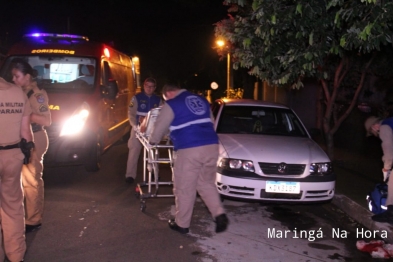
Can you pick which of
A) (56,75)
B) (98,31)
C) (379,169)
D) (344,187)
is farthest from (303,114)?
(98,31)

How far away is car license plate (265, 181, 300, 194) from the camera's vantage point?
264 inches

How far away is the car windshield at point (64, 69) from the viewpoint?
9.53 metres

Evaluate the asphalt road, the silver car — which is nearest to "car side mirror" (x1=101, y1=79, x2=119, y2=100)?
the asphalt road

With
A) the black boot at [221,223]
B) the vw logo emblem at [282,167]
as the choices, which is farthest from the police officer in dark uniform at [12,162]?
the vw logo emblem at [282,167]

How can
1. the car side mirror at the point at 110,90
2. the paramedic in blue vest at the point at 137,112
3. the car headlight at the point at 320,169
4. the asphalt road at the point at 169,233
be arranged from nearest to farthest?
the asphalt road at the point at 169,233
the car headlight at the point at 320,169
the paramedic in blue vest at the point at 137,112
the car side mirror at the point at 110,90

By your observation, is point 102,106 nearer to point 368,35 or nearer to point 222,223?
point 222,223

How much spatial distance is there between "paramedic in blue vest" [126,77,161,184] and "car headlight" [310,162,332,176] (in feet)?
10.3

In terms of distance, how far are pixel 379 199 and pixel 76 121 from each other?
5.17 meters

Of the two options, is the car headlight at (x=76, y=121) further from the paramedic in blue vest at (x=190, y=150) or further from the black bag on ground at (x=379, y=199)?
the black bag on ground at (x=379, y=199)

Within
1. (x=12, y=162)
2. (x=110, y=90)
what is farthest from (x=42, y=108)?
(x=110, y=90)

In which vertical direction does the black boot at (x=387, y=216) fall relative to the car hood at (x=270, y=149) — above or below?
below

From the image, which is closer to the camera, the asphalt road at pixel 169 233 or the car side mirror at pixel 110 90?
the asphalt road at pixel 169 233

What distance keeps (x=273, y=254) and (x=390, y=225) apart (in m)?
1.81

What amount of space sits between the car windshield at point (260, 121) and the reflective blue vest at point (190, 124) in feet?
7.85
